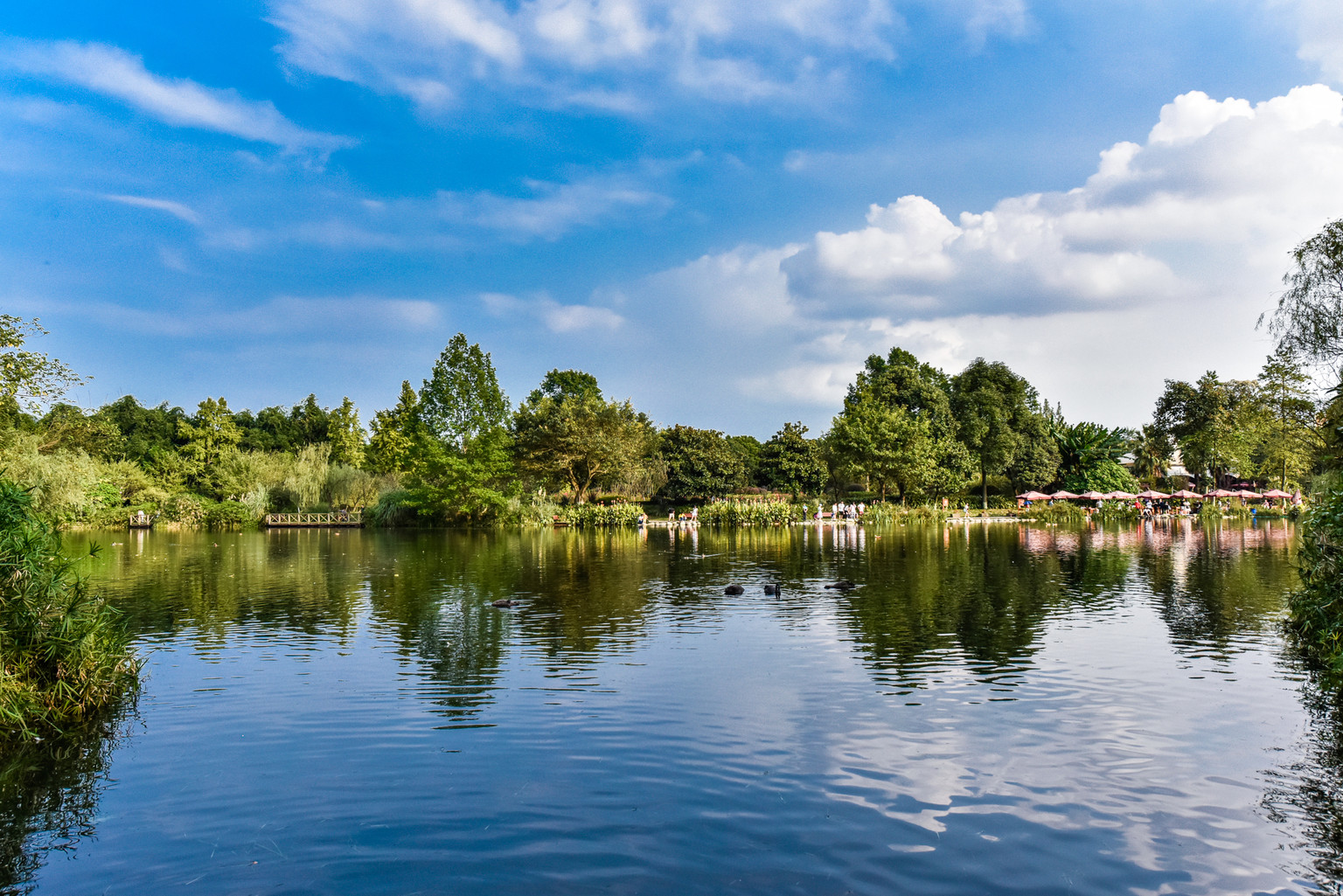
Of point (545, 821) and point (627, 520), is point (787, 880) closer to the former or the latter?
point (545, 821)

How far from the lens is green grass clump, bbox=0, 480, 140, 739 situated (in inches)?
317

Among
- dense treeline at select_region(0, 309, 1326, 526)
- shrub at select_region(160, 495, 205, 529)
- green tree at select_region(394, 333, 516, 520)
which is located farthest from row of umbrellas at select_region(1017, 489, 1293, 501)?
shrub at select_region(160, 495, 205, 529)

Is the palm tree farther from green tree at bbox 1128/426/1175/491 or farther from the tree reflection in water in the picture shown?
the tree reflection in water

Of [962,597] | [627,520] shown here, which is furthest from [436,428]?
[962,597]

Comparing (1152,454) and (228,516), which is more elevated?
(1152,454)

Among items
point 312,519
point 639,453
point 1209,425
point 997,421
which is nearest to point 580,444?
point 639,453

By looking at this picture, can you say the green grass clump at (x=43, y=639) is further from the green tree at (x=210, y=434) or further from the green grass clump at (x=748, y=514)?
the green tree at (x=210, y=434)

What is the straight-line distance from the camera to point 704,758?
7.26 m

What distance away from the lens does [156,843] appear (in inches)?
223

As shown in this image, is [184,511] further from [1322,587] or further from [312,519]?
[1322,587]

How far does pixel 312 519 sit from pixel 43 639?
47.9 meters

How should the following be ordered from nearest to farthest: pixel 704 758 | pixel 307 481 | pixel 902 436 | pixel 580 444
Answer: pixel 704 758 < pixel 580 444 < pixel 902 436 < pixel 307 481

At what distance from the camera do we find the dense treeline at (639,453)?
4988 cm

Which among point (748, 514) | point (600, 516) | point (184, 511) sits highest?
point (184, 511)
